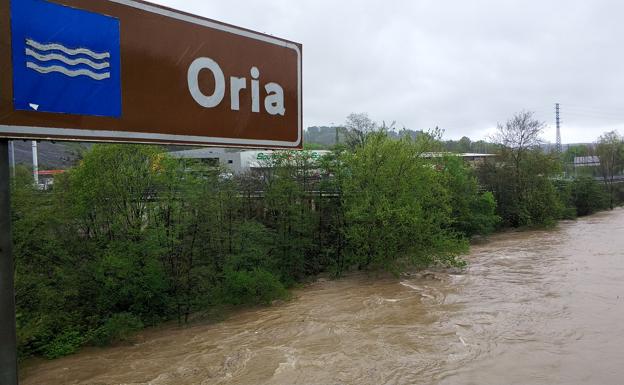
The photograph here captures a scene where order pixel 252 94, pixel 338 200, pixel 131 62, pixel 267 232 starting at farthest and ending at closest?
1. pixel 338 200
2. pixel 267 232
3. pixel 252 94
4. pixel 131 62

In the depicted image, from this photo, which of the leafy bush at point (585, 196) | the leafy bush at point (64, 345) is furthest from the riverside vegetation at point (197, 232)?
the leafy bush at point (585, 196)

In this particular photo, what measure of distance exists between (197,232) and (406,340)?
9.38 m

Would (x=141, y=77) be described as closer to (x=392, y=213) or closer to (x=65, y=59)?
(x=65, y=59)

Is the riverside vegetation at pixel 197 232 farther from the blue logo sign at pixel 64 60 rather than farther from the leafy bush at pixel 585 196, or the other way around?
the leafy bush at pixel 585 196

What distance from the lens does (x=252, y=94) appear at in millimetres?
1643

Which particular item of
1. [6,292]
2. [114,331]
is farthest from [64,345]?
[6,292]

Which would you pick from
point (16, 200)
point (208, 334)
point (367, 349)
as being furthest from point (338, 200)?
point (16, 200)

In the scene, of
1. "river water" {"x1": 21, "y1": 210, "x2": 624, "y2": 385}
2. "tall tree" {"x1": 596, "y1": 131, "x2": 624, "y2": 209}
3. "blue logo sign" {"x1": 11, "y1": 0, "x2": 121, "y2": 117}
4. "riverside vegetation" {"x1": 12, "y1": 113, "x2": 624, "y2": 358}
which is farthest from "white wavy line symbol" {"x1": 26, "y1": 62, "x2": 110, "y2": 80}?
"tall tree" {"x1": 596, "y1": 131, "x2": 624, "y2": 209}

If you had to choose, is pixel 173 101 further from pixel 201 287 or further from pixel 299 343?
pixel 201 287

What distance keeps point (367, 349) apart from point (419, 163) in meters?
11.8

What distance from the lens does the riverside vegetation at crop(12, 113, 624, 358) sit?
43.7ft

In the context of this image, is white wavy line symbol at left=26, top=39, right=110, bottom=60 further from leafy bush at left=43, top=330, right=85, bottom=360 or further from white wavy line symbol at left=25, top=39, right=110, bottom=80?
leafy bush at left=43, top=330, right=85, bottom=360

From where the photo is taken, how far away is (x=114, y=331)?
1372cm

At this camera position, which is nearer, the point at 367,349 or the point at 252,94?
the point at 252,94
